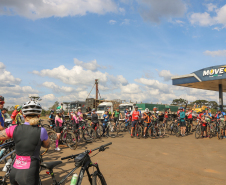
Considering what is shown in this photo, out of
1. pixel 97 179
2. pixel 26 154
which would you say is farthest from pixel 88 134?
pixel 26 154

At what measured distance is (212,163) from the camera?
6422 mm

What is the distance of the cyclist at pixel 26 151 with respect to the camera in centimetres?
223

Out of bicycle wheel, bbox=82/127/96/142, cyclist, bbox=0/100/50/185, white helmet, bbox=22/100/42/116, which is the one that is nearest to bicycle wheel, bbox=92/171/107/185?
cyclist, bbox=0/100/50/185

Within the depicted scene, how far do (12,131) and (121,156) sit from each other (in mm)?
5607

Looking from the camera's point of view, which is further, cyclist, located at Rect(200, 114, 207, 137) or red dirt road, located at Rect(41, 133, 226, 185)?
cyclist, located at Rect(200, 114, 207, 137)

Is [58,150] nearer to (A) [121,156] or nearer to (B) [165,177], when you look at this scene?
(A) [121,156]

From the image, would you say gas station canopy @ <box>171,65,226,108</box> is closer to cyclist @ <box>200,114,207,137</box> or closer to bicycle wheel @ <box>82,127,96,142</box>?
cyclist @ <box>200,114,207,137</box>

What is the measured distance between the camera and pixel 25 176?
2.21 m

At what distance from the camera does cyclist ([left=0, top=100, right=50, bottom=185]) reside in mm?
2229

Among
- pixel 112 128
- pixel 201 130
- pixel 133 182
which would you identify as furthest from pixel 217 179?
pixel 112 128

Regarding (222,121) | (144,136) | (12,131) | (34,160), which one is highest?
(12,131)

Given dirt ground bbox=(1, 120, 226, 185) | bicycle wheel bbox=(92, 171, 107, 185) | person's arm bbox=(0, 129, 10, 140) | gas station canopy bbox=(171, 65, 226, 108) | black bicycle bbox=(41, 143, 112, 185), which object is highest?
gas station canopy bbox=(171, 65, 226, 108)

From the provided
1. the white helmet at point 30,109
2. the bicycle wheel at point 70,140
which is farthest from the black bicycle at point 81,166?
the bicycle wheel at point 70,140

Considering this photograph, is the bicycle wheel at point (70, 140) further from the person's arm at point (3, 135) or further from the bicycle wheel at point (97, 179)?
the person's arm at point (3, 135)
